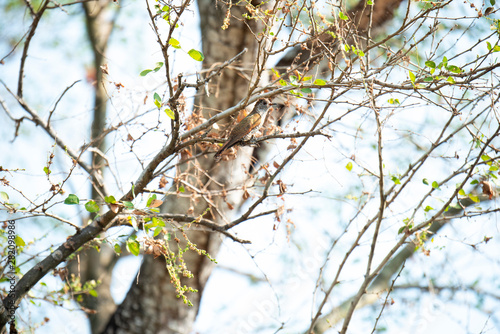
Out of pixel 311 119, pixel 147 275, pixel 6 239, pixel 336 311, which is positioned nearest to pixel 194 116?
pixel 311 119

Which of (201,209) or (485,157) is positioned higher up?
(201,209)

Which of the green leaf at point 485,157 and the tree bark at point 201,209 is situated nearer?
the green leaf at point 485,157

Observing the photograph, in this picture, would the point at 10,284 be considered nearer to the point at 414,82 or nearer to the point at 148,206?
the point at 148,206

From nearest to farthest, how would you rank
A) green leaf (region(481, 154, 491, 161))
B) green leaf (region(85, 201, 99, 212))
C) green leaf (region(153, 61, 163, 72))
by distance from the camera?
green leaf (region(85, 201, 99, 212)) < green leaf (region(153, 61, 163, 72)) < green leaf (region(481, 154, 491, 161))

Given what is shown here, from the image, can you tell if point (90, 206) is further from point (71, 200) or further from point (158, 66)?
point (158, 66)

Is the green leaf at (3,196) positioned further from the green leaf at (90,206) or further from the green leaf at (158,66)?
the green leaf at (158,66)

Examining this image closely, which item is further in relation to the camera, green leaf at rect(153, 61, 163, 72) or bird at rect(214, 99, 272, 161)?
bird at rect(214, 99, 272, 161)

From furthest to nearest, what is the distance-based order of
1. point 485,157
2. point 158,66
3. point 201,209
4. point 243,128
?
point 201,209 → point 243,128 → point 485,157 → point 158,66

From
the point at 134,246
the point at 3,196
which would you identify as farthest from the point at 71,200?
the point at 3,196

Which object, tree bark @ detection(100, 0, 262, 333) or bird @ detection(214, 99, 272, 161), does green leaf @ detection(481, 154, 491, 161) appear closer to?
bird @ detection(214, 99, 272, 161)

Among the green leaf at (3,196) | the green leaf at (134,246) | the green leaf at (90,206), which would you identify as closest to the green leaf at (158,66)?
the green leaf at (90,206)

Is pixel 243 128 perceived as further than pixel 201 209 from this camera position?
No

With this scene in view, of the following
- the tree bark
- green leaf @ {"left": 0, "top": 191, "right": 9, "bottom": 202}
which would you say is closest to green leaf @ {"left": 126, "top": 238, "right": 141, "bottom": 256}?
green leaf @ {"left": 0, "top": 191, "right": 9, "bottom": 202}

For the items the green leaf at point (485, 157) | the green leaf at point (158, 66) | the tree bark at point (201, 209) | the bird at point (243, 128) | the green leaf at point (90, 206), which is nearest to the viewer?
the green leaf at point (90, 206)
